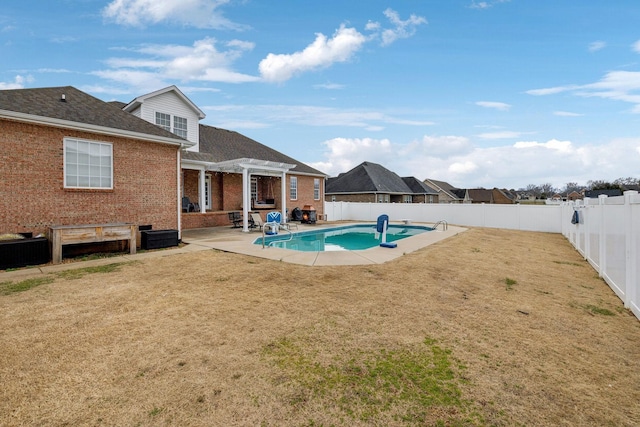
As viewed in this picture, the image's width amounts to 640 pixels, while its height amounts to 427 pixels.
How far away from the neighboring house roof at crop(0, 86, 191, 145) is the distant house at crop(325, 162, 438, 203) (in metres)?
25.7

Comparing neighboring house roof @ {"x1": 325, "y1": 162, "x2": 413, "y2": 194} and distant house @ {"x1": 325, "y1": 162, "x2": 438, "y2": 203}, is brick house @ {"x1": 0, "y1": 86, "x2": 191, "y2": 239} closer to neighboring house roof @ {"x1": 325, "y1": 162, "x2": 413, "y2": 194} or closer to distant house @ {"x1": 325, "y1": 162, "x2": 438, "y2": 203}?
distant house @ {"x1": 325, "y1": 162, "x2": 438, "y2": 203}

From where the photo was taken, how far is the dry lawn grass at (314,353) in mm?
2521

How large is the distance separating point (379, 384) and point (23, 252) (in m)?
9.21

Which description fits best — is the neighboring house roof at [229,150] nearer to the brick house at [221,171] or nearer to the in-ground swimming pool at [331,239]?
the brick house at [221,171]

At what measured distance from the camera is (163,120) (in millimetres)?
15406

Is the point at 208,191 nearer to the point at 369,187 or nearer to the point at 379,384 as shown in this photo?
the point at 379,384

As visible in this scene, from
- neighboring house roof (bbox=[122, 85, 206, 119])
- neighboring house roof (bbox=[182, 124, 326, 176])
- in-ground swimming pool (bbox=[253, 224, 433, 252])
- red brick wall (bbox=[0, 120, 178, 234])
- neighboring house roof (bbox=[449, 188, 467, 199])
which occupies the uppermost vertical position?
neighboring house roof (bbox=[122, 85, 206, 119])

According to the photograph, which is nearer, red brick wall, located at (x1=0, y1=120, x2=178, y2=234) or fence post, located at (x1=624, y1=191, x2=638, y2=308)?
fence post, located at (x1=624, y1=191, x2=638, y2=308)

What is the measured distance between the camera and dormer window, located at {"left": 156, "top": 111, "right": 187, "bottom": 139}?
15.3 meters

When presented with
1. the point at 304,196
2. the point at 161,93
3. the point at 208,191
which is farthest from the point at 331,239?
the point at 161,93

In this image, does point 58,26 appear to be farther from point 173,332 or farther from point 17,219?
point 173,332

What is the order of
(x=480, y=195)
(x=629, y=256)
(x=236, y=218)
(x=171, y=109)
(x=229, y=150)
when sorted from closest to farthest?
(x=629, y=256)
(x=171, y=109)
(x=236, y=218)
(x=229, y=150)
(x=480, y=195)

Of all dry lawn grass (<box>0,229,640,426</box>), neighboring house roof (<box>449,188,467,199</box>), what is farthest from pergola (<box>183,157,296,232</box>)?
neighboring house roof (<box>449,188,467,199</box>)

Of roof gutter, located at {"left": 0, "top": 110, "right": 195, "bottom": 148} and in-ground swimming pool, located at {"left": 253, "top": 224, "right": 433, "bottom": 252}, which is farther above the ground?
roof gutter, located at {"left": 0, "top": 110, "right": 195, "bottom": 148}
